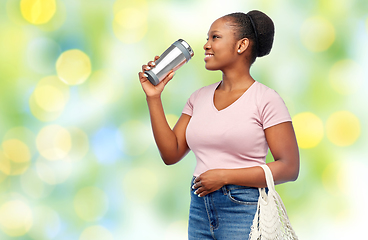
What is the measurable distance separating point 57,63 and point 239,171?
39.4 inches

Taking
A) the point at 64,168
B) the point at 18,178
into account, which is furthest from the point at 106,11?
the point at 18,178

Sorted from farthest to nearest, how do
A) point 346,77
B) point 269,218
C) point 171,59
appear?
point 346,77, point 171,59, point 269,218

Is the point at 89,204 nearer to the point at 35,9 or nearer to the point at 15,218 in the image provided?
the point at 15,218

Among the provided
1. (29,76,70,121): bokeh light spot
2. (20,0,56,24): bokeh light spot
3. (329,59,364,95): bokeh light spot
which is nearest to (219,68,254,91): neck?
(329,59,364,95): bokeh light spot

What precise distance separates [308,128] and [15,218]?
124 centimetres

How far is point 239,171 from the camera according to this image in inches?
36.3

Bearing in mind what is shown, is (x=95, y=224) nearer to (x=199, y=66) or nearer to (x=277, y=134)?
(x=199, y=66)

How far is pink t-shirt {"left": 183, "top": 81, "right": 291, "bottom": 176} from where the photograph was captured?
3.11ft

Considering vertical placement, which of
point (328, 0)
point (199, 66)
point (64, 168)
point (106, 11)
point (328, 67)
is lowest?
point (64, 168)

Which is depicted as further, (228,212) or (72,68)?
(72,68)

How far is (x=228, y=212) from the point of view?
93cm

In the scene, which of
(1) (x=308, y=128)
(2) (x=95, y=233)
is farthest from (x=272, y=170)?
(2) (x=95, y=233)

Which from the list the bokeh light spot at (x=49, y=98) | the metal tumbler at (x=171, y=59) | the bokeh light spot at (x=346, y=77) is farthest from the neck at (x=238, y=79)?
the bokeh light spot at (x=49, y=98)

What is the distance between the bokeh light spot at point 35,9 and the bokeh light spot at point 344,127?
1219 millimetres
